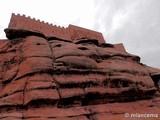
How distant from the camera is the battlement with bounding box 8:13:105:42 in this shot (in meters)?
26.0

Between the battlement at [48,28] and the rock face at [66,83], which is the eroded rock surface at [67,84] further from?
the battlement at [48,28]

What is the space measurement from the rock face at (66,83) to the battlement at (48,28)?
13993 millimetres

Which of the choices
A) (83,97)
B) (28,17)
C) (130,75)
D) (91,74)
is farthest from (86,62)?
(28,17)

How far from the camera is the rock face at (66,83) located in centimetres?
851

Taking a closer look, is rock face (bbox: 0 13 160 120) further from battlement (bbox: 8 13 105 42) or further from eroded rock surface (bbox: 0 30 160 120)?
battlement (bbox: 8 13 105 42)

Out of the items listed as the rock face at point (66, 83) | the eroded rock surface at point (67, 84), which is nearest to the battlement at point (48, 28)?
the rock face at point (66, 83)

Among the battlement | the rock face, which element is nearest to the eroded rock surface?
the rock face

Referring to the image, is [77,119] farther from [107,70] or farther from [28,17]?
[28,17]

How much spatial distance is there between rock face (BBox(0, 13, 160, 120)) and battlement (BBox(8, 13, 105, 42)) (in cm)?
1399

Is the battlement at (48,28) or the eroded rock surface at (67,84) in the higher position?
the battlement at (48,28)

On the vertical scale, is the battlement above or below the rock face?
above

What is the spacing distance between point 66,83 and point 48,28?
1948cm

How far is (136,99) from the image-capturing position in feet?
39.0

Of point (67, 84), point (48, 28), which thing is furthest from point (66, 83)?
point (48, 28)
